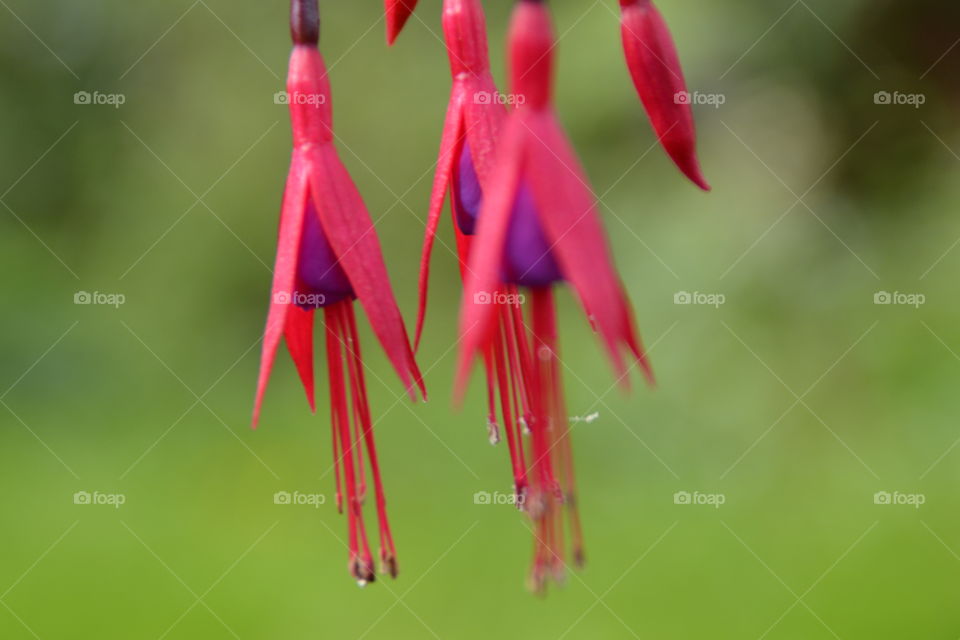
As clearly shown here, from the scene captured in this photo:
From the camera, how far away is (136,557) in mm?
2865

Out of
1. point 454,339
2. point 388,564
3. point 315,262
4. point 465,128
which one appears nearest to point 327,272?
point 315,262

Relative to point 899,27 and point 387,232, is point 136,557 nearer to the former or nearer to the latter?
point 387,232

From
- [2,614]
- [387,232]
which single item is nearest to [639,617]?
[2,614]

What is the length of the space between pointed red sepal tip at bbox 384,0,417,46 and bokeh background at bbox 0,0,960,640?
167 cm

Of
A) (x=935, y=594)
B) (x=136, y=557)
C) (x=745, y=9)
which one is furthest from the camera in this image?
(x=745, y=9)

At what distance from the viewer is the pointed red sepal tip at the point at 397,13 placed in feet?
3.27

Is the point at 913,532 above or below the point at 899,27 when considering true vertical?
below

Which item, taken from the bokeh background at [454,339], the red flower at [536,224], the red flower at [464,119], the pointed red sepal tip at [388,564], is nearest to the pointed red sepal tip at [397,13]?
the red flower at [464,119]

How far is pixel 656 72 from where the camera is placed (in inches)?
38.5

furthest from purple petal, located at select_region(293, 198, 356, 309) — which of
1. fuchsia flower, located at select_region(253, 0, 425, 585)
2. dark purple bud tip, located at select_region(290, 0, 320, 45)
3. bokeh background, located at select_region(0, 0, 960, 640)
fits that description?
bokeh background, located at select_region(0, 0, 960, 640)

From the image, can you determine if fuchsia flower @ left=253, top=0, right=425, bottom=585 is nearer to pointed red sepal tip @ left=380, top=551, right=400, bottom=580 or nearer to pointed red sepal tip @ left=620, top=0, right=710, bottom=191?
pointed red sepal tip @ left=380, top=551, right=400, bottom=580

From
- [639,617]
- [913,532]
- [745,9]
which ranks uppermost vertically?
[745,9]

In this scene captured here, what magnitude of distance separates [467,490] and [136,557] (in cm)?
87

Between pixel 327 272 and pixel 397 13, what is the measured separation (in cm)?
26
